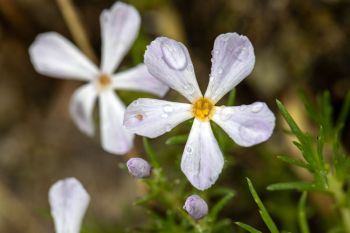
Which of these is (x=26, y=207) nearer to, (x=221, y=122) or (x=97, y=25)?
(x=97, y=25)

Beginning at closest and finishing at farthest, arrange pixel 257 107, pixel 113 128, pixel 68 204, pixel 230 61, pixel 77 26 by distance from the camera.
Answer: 1. pixel 257 107
2. pixel 230 61
3. pixel 68 204
4. pixel 113 128
5. pixel 77 26

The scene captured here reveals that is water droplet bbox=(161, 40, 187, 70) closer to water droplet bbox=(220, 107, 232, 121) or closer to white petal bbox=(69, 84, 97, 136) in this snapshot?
water droplet bbox=(220, 107, 232, 121)

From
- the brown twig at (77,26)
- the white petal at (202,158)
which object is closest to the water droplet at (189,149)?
the white petal at (202,158)

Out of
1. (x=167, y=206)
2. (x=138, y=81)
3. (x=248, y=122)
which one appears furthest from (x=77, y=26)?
(x=248, y=122)

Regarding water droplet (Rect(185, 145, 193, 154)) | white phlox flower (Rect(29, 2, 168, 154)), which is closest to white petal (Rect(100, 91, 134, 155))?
white phlox flower (Rect(29, 2, 168, 154))

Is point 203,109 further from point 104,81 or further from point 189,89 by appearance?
point 104,81

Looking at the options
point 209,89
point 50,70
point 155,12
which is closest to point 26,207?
point 50,70

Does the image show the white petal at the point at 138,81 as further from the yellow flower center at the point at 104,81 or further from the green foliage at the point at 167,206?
the green foliage at the point at 167,206
